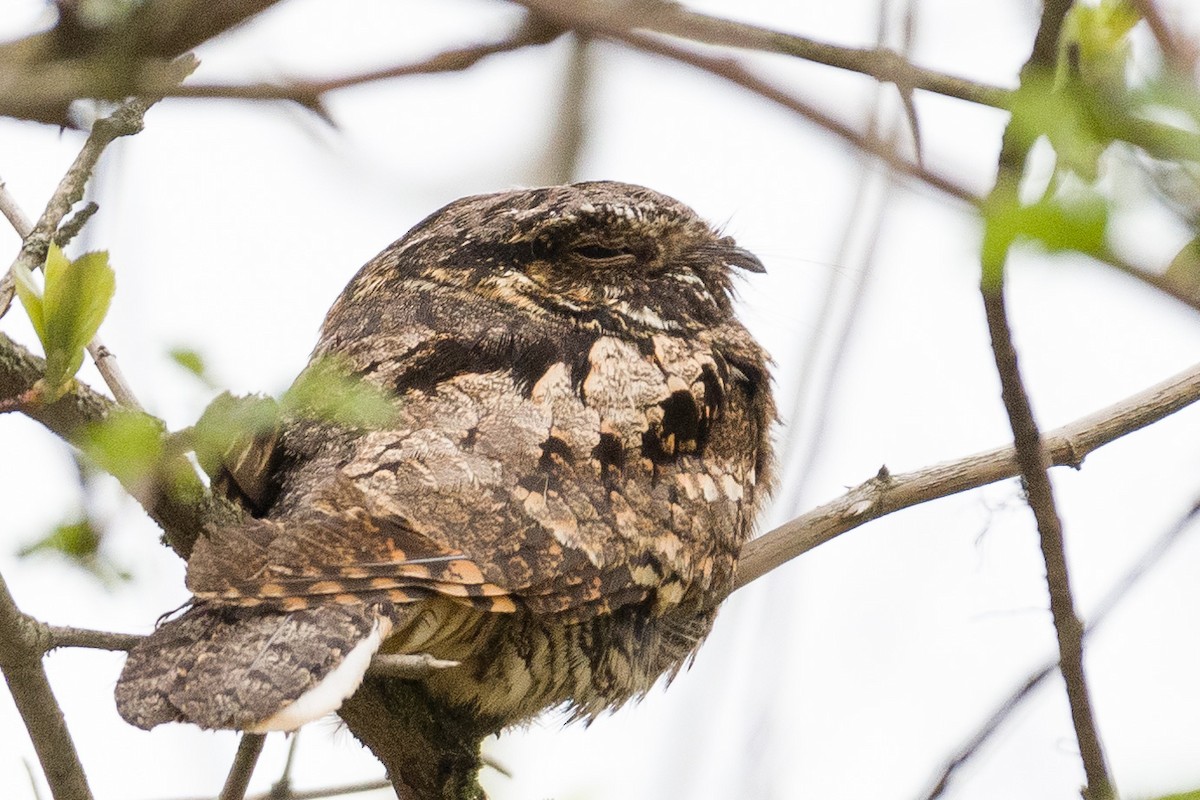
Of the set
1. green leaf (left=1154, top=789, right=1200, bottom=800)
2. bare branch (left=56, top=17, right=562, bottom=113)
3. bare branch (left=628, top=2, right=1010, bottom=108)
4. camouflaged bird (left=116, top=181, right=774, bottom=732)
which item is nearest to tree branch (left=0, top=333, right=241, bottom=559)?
camouflaged bird (left=116, top=181, right=774, bottom=732)

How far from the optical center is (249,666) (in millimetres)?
1839

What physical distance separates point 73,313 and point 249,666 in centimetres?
58

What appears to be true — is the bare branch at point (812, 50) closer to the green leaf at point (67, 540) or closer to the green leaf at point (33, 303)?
the green leaf at point (33, 303)

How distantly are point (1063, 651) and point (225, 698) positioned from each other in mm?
1119

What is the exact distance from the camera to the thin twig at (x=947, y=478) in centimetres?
245

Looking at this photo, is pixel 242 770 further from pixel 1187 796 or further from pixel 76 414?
pixel 1187 796

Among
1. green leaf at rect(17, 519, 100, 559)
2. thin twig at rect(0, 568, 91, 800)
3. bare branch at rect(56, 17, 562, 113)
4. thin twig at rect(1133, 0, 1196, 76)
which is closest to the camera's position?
thin twig at rect(1133, 0, 1196, 76)

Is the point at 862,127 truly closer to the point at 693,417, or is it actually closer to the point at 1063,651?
the point at 1063,651

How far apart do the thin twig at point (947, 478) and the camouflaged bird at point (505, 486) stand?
0.10 metres

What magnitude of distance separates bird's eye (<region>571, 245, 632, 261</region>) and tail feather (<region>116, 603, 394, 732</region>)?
129cm

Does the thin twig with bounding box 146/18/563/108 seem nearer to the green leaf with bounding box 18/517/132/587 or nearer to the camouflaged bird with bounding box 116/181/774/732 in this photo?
the camouflaged bird with bounding box 116/181/774/732

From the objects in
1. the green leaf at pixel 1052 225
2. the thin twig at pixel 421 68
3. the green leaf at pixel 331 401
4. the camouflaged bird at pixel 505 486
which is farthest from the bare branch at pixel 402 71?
the green leaf at pixel 1052 225

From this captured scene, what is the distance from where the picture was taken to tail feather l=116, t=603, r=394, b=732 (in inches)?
69.8

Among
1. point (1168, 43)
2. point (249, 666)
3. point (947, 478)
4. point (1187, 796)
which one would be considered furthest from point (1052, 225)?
point (947, 478)
